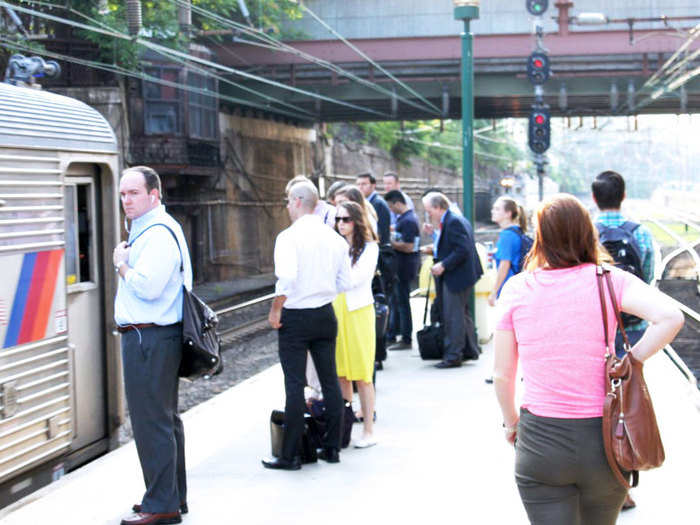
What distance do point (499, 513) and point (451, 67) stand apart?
84.7 ft

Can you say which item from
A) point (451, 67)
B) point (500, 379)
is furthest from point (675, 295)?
point (500, 379)

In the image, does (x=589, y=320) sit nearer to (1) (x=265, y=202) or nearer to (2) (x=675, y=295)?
(2) (x=675, y=295)

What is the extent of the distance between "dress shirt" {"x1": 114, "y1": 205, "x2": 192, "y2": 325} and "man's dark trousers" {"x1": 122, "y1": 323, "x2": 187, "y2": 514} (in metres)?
0.08

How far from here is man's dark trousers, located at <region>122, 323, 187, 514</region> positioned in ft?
17.4

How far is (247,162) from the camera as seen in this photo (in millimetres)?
32562

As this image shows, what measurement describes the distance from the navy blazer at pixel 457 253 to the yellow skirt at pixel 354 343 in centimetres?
294

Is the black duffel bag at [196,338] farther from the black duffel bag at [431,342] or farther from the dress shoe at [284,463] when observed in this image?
the black duffel bag at [431,342]

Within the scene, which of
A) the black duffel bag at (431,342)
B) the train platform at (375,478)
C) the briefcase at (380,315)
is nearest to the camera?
the train platform at (375,478)

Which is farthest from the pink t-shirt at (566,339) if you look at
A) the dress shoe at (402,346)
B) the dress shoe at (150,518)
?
the dress shoe at (402,346)

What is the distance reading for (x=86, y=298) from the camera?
295 inches

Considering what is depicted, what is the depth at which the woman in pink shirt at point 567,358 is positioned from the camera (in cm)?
347

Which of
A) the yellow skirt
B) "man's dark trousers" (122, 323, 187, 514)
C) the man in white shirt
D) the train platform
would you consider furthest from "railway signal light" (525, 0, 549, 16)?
"man's dark trousers" (122, 323, 187, 514)

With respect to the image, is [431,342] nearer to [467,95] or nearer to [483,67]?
[467,95]

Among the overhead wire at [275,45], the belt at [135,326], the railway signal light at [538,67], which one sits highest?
the overhead wire at [275,45]
